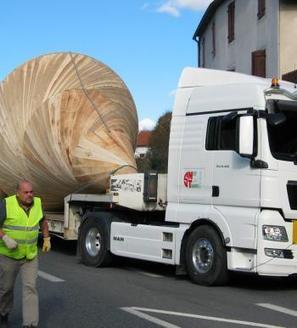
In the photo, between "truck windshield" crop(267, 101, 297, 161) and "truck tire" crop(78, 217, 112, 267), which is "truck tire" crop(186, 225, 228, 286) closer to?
"truck windshield" crop(267, 101, 297, 161)

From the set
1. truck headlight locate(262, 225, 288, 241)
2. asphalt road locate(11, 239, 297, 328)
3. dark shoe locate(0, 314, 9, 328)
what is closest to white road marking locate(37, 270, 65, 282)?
asphalt road locate(11, 239, 297, 328)

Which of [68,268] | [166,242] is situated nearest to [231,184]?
[166,242]

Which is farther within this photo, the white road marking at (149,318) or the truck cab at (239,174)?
the truck cab at (239,174)

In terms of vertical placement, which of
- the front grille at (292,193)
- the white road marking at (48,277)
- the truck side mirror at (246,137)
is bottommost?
the white road marking at (48,277)

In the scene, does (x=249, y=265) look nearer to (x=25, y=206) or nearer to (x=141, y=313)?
(x=141, y=313)

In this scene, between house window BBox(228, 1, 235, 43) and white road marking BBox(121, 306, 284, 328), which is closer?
white road marking BBox(121, 306, 284, 328)

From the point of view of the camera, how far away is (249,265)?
958cm

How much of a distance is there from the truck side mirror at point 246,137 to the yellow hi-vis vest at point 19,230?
3636 mm

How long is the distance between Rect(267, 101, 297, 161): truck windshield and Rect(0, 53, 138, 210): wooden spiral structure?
14.2 feet

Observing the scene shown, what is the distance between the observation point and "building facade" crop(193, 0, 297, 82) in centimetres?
2547

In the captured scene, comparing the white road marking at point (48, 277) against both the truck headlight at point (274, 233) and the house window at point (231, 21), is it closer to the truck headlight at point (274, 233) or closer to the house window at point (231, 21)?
the truck headlight at point (274, 233)

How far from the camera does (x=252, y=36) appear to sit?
2886 centimetres

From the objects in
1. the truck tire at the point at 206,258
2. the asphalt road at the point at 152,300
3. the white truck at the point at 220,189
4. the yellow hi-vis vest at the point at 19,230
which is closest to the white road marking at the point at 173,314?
the asphalt road at the point at 152,300

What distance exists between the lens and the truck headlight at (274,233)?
9.41 meters
